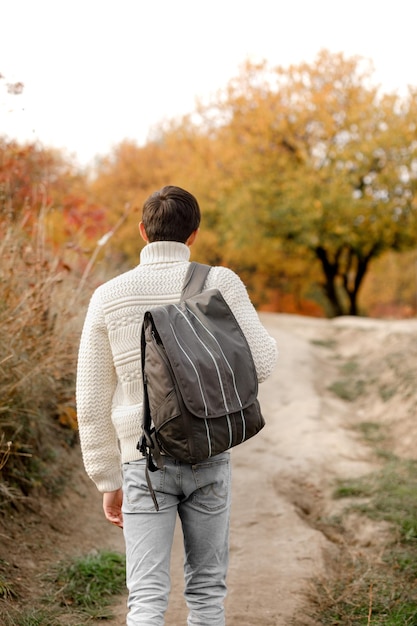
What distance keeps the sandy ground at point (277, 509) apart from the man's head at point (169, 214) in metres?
2.09

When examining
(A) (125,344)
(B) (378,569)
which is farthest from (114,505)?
(B) (378,569)

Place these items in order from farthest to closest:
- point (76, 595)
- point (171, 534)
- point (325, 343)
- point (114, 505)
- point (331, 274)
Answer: point (331, 274)
point (325, 343)
point (76, 595)
point (114, 505)
point (171, 534)

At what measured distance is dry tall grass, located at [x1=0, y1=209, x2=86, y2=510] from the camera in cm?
444

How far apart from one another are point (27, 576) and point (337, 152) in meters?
17.5

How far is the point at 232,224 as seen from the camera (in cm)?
2155

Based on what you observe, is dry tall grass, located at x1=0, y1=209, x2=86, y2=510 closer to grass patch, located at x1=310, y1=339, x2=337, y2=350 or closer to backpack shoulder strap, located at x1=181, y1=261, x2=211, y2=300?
backpack shoulder strap, located at x1=181, y1=261, x2=211, y2=300

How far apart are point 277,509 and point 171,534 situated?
10.1ft

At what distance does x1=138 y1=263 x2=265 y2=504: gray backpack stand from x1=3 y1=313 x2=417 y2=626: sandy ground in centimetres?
175

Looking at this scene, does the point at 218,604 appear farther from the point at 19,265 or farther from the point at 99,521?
the point at 19,265

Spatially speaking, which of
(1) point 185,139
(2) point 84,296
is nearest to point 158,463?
(2) point 84,296

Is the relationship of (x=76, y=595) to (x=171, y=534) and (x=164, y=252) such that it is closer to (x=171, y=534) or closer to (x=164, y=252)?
(x=171, y=534)

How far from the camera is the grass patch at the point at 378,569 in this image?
365cm

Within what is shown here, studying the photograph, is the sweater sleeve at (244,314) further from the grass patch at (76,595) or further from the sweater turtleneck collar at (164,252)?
the grass patch at (76,595)

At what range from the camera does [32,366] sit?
4645 millimetres
